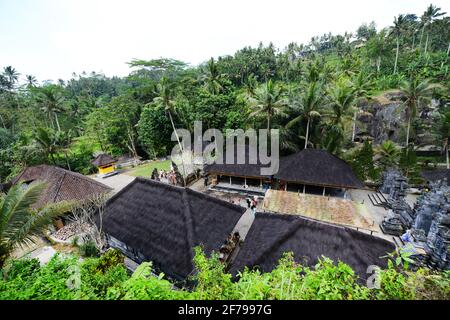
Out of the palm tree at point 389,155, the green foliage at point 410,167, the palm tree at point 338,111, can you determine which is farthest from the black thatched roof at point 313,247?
the palm tree at point 389,155

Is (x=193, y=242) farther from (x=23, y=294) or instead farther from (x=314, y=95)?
(x=314, y=95)

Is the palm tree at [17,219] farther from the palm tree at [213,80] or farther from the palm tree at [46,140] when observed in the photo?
the palm tree at [213,80]

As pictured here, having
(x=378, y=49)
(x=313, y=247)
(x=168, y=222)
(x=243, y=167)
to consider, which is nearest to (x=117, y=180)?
(x=243, y=167)

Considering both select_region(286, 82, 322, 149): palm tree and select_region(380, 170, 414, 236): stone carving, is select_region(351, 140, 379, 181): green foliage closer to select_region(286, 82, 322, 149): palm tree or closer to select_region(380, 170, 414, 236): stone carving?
select_region(380, 170, 414, 236): stone carving

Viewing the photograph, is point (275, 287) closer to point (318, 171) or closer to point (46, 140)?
point (318, 171)

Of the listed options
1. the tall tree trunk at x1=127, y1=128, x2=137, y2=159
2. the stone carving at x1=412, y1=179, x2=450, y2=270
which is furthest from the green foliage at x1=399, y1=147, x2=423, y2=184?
the tall tree trunk at x1=127, y1=128, x2=137, y2=159

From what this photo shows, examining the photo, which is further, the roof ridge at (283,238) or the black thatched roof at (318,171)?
the black thatched roof at (318,171)
